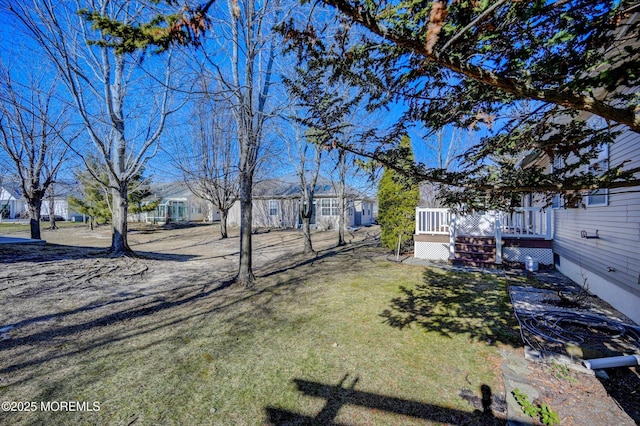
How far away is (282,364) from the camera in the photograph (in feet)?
10.3

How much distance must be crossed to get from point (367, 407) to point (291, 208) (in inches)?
838

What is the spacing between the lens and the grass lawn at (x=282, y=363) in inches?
93.9

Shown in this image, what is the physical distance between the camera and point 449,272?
7.63 meters

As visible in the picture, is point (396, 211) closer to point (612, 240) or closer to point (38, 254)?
point (612, 240)

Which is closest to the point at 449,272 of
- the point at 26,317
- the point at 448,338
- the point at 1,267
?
the point at 448,338

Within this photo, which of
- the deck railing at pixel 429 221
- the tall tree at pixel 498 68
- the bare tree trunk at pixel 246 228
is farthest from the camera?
the deck railing at pixel 429 221

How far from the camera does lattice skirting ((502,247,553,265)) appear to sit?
8.45 metres

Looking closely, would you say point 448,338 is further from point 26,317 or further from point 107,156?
point 107,156

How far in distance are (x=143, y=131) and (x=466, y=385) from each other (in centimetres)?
1039

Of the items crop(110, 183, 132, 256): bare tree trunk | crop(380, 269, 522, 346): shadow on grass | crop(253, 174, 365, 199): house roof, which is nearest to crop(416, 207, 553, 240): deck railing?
crop(380, 269, 522, 346): shadow on grass

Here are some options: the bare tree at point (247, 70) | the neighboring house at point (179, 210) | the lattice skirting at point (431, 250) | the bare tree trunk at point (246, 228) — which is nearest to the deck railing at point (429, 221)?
the lattice skirting at point (431, 250)

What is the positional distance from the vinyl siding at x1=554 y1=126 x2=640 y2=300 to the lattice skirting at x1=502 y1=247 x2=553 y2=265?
6.51 ft

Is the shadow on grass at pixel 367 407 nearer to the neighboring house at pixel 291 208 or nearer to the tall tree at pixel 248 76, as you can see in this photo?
the tall tree at pixel 248 76

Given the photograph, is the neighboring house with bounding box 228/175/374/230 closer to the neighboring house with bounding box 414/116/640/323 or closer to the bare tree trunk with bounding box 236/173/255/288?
the neighboring house with bounding box 414/116/640/323
